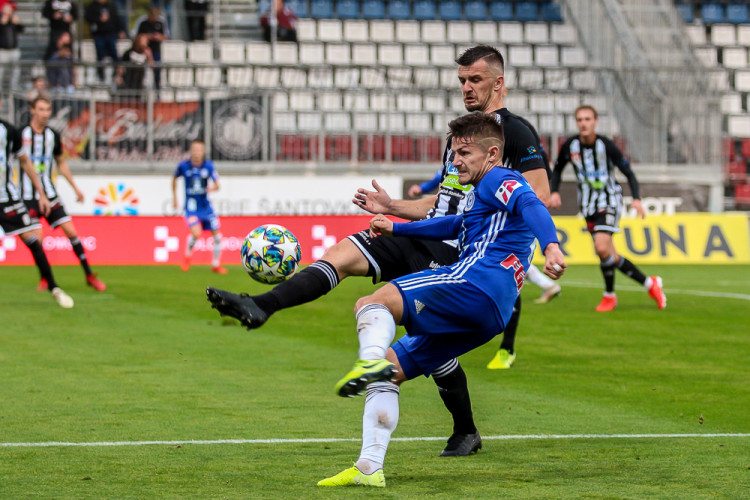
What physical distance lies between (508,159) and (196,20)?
23524 mm

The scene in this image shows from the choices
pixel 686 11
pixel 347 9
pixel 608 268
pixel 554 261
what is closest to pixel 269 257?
pixel 554 261

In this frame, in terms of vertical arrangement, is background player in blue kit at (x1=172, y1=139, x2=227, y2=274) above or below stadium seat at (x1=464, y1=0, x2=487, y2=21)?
below

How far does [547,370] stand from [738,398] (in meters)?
1.72

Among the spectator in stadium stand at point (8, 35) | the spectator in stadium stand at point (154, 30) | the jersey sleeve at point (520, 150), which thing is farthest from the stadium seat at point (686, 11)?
A: the jersey sleeve at point (520, 150)

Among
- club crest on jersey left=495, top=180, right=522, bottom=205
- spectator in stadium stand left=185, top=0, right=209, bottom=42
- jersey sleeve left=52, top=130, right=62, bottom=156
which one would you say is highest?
spectator in stadium stand left=185, top=0, right=209, bottom=42

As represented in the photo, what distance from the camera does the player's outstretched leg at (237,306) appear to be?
469 cm

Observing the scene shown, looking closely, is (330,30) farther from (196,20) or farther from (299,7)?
(196,20)

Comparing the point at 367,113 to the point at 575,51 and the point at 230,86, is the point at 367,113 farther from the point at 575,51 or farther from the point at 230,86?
the point at 575,51

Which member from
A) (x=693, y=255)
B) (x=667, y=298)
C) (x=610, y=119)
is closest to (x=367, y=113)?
(x=610, y=119)

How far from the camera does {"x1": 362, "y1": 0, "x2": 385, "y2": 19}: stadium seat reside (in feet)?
101

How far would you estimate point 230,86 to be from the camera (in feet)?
82.7

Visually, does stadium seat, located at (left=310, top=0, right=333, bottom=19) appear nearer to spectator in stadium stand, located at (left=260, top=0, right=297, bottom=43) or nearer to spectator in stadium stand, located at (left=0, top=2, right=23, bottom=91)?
spectator in stadium stand, located at (left=260, top=0, right=297, bottom=43)

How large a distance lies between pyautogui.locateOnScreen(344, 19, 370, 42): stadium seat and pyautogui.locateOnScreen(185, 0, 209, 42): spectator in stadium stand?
3620 millimetres

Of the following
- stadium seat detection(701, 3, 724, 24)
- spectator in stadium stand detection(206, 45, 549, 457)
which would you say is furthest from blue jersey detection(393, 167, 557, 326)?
stadium seat detection(701, 3, 724, 24)
